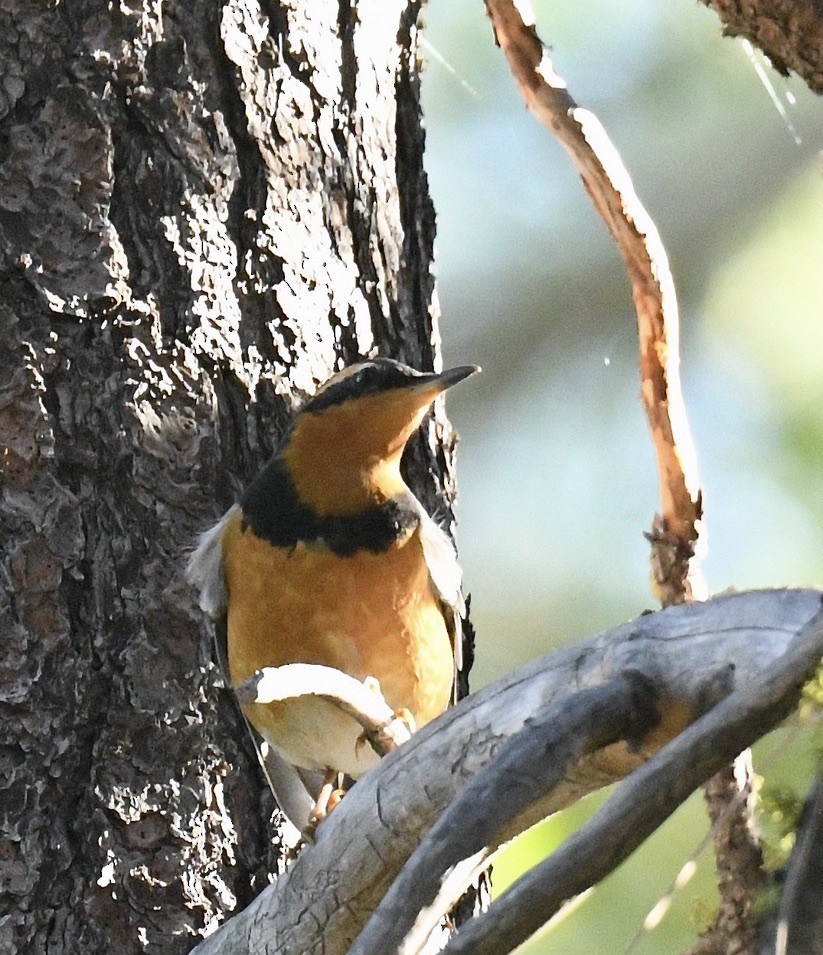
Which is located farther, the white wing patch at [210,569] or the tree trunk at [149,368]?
the white wing patch at [210,569]

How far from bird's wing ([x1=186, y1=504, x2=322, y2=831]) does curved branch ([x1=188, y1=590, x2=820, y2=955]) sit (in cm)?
69

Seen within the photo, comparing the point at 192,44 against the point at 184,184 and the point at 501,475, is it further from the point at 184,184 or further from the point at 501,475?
the point at 501,475

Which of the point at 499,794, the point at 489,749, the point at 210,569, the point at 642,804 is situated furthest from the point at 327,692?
the point at 210,569

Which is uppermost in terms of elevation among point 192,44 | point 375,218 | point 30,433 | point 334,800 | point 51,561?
point 192,44

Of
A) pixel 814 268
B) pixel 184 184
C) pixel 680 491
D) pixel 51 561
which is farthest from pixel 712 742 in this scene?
pixel 814 268

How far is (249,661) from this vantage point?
3197 mm

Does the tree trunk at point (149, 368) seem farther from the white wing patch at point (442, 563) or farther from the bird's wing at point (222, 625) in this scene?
the white wing patch at point (442, 563)

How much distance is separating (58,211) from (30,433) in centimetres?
54

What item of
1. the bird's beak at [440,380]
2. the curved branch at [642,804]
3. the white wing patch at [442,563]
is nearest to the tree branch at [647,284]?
the bird's beak at [440,380]

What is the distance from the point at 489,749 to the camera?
1886mm

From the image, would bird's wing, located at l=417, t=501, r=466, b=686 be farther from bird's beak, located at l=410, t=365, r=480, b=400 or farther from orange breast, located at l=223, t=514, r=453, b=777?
bird's beak, located at l=410, t=365, r=480, b=400

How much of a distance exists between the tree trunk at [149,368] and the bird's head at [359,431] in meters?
0.12

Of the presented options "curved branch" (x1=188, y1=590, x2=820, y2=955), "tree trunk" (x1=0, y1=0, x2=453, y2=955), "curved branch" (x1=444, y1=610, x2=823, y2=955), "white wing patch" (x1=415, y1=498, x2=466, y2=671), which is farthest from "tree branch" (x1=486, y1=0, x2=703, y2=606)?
"curved branch" (x1=444, y1=610, x2=823, y2=955)

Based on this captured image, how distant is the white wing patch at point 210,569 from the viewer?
313cm
